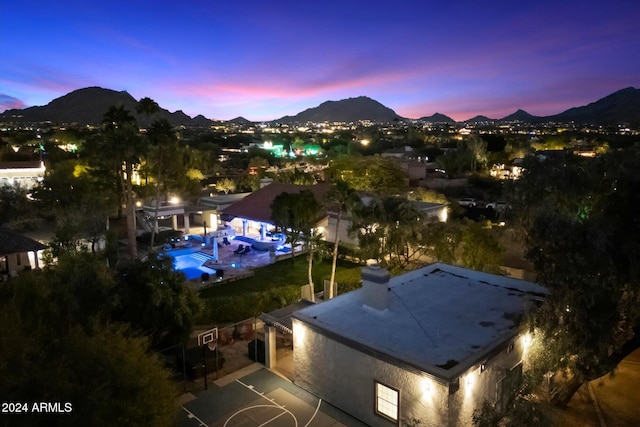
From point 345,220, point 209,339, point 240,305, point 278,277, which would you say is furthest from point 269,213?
point 209,339

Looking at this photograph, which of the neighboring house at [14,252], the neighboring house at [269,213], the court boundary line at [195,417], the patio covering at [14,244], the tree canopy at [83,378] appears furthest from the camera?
the neighboring house at [269,213]

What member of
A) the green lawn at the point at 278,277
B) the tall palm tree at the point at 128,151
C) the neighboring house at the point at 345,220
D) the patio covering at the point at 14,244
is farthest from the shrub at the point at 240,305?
the patio covering at the point at 14,244

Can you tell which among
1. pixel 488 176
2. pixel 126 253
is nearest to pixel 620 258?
pixel 126 253

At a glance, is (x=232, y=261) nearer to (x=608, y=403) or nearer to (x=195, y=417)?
(x=195, y=417)

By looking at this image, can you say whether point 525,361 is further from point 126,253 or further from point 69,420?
point 126,253

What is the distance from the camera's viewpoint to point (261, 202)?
119ft

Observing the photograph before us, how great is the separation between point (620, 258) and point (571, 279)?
1630mm

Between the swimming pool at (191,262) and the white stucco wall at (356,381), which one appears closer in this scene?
the white stucco wall at (356,381)

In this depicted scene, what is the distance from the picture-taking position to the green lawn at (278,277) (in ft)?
80.7

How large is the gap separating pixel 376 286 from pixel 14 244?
71.7 feet

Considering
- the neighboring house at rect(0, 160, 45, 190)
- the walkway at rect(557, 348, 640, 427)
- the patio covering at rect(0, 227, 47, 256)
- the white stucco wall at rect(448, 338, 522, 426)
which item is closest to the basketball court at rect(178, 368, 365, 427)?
the white stucco wall at rect(448, 338, 522, 426)

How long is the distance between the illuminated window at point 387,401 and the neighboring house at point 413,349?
0.08ft

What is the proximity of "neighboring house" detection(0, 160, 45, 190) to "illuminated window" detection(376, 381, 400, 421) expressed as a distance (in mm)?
44986

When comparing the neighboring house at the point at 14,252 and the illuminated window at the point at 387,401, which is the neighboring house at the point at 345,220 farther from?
the illuminated window at the point at 387,401
